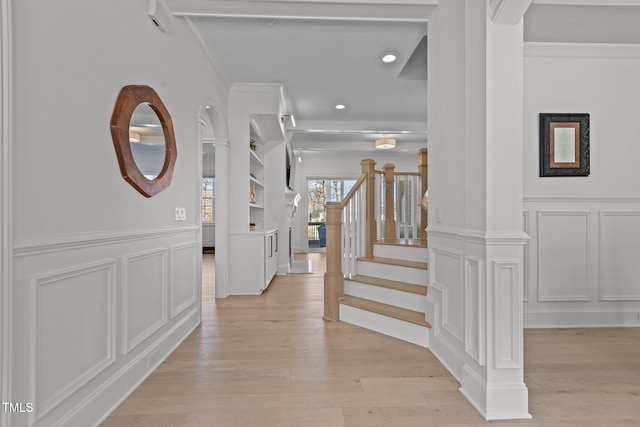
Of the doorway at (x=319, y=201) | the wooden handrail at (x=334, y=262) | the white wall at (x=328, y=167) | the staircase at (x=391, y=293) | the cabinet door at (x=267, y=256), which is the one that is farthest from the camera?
the doorway at (x=319, y=201)

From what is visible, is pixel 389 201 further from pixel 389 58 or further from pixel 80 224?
pixel 80 224

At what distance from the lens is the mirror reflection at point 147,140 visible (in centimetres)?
220

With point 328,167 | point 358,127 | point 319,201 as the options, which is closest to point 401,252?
point 358,127

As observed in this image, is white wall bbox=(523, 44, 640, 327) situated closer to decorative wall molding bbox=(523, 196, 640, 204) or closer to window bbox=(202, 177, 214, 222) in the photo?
decorative wall molding bbox=(523, 196, 640, 204)

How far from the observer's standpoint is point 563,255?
11.0ft

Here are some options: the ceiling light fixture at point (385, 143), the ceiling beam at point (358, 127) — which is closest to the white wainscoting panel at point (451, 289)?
the ceiling beam at point (358, 127)

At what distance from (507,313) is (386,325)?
4.41 ft

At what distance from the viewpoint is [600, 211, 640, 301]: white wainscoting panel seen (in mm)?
3371

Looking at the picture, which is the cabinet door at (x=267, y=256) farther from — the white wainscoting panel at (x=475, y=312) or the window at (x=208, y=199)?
the window at (x=208, y=199)

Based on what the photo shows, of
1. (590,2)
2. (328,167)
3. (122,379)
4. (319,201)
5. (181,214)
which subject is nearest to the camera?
(122,379)

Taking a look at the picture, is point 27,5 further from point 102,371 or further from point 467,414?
point 467,414

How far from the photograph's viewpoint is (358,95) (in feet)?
17.3

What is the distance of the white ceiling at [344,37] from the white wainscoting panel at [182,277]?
1897mm

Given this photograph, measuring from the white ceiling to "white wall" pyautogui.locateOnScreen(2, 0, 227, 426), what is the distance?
0.86m
